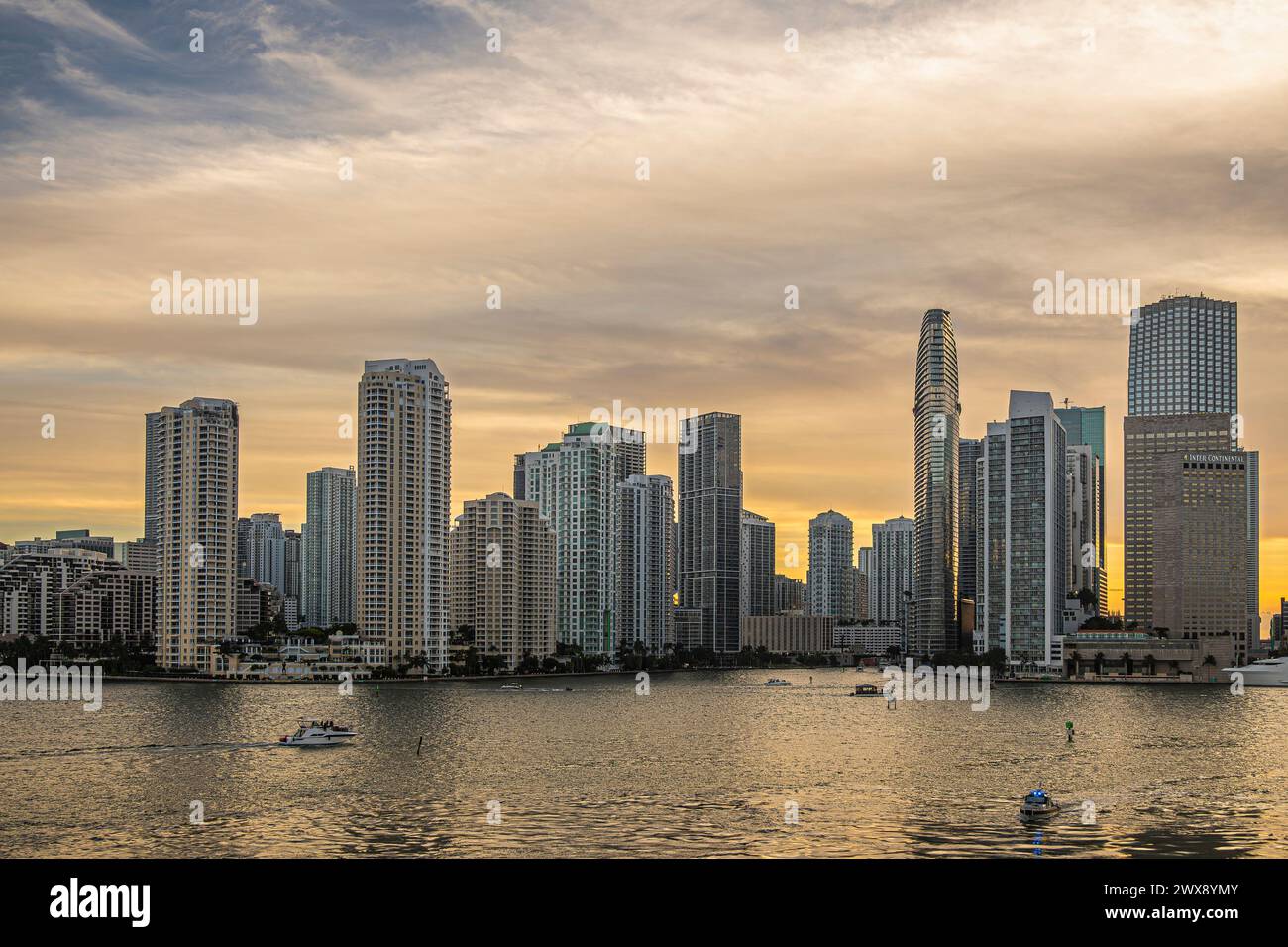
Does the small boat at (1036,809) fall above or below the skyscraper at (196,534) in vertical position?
below

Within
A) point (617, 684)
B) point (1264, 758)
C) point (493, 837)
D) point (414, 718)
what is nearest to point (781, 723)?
point (414, 718)

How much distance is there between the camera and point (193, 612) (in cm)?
18650

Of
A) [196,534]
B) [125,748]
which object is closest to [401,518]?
[196,534]

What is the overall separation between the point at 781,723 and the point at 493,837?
2544 inches

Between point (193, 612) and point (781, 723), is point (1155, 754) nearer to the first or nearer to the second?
point (781, 723)

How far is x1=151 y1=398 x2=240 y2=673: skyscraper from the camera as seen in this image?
186 metres

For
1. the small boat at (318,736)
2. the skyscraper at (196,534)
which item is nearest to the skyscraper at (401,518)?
the skyscraper at (196,534)

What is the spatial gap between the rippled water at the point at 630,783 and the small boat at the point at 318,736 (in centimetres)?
197

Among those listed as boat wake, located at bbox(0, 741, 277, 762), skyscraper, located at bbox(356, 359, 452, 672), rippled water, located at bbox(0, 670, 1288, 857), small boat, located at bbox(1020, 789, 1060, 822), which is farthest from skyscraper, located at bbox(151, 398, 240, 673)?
small boat, located at bbox(1020, 789, 1060, 822)

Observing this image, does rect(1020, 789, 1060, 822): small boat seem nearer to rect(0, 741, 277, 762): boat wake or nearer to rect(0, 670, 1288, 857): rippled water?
rect(0, 670, 1288, 857): rippled water

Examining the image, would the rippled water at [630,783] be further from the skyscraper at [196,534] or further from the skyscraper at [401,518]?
the skyscraper at [196,534]

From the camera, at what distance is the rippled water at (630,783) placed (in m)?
44.6
